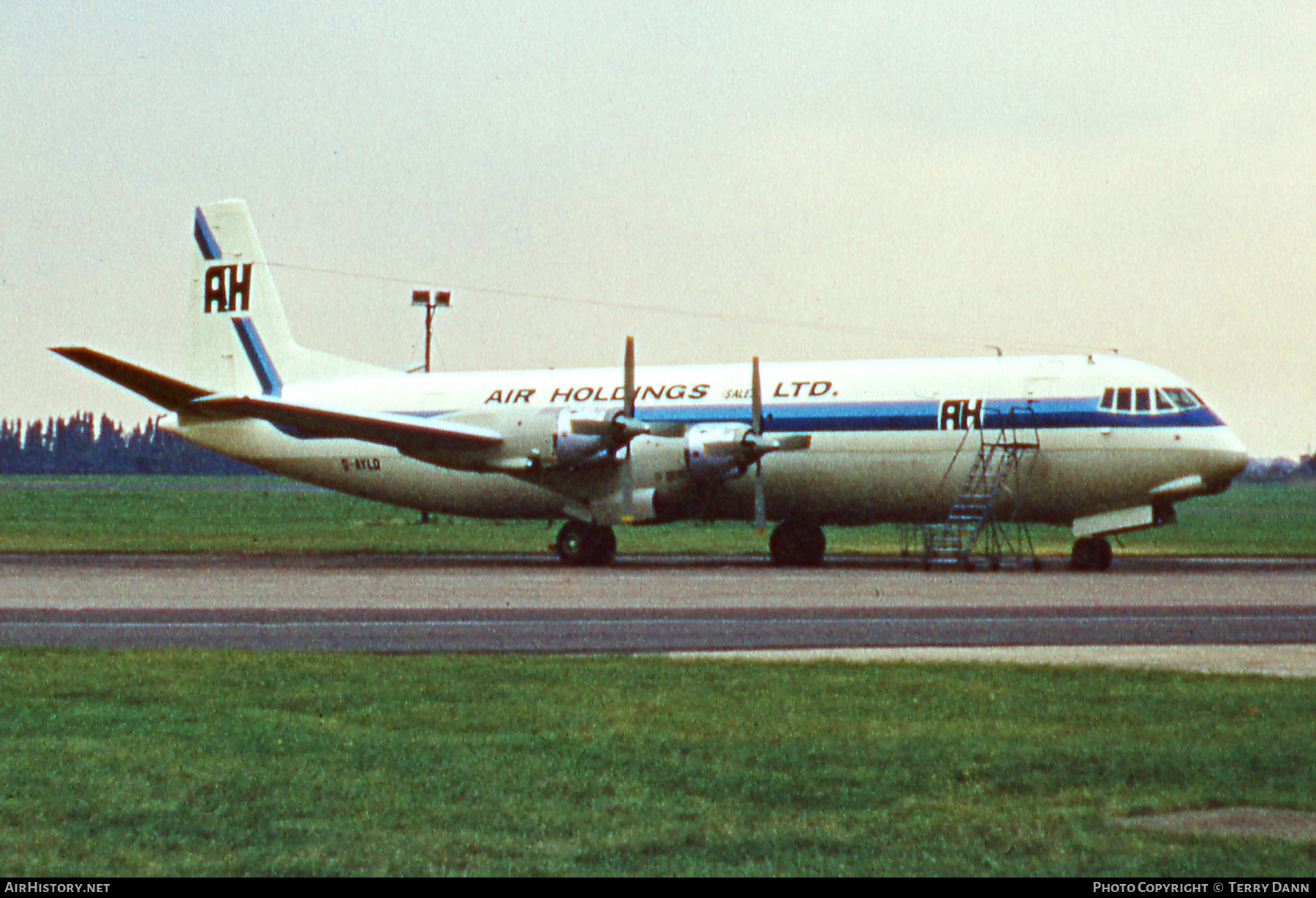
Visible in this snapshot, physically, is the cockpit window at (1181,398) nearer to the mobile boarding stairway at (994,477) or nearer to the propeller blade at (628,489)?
the mobile boarding stairway at (994,477)

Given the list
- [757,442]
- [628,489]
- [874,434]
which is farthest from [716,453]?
[874,434]

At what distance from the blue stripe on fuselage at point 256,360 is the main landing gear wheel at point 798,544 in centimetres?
1550

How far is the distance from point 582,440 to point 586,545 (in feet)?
9.73

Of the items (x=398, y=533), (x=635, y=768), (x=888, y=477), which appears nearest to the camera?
(x=635, y=768)

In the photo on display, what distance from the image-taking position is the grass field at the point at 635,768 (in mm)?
7492

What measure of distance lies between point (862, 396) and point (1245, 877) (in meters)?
28.4

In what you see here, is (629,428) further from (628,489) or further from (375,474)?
(375,474)

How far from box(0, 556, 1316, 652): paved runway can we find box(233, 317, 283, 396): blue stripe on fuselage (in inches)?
368

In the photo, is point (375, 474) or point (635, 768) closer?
point (635, 768)

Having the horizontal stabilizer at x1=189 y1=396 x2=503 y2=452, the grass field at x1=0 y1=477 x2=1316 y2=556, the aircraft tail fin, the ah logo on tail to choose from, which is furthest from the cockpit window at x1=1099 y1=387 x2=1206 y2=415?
the ah logo on tail

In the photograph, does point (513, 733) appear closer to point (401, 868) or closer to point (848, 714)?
point (848, 714)

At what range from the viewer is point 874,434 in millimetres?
34656

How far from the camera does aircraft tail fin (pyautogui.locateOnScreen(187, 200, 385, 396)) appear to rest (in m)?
43.4

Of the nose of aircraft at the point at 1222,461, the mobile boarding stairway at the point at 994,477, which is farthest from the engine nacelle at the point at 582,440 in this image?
the nose of aircraft at the point at 1222,461
